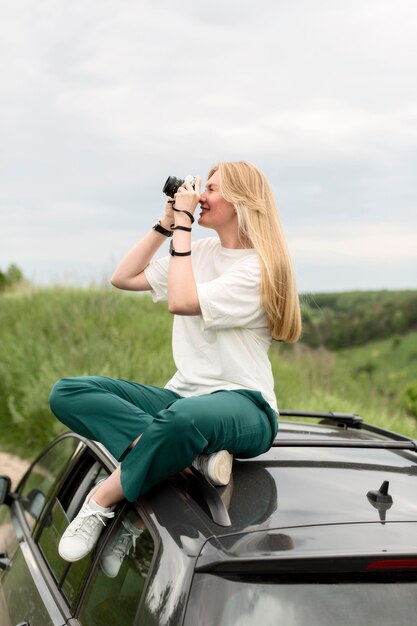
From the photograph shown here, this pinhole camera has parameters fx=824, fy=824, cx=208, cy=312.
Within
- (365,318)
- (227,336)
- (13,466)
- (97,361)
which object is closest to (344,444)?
(227,336)

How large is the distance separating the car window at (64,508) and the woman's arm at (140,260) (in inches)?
32.1

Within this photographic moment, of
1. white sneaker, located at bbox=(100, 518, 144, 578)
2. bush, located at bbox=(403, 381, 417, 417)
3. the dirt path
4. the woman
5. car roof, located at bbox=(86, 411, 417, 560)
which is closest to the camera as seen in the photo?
car roof, located at bbox=(86, 411, 417, 560)

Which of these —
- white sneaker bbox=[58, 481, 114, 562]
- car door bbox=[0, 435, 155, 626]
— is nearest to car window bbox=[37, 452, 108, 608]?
car door bbox=[0, 435, 155, 626]

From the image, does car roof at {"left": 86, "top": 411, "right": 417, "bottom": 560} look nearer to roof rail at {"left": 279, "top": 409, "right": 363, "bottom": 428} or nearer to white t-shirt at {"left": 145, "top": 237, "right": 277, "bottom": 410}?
white t-shirt at {"left": 145, "top": 237, "right": 277, "bottom": 410}

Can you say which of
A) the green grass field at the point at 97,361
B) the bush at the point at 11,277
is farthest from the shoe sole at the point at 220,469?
the bush at the point at 11,277

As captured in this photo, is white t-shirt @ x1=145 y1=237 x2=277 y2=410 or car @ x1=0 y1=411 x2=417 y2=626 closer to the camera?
car @ x1=0 y1=411 x2=417 y2=626

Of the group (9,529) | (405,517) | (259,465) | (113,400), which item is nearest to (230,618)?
(405,517)

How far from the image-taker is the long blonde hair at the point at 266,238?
3.26 m

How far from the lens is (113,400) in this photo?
302 centimetres

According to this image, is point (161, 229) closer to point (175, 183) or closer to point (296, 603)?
point (175, 183)

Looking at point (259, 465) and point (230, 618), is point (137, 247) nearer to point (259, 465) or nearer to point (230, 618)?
point (259, 465)

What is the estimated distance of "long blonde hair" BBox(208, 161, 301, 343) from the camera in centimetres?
326

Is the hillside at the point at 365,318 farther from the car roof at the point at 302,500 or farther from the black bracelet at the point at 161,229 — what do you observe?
the car roof at the point at 302,500

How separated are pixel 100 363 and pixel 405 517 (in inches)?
286
